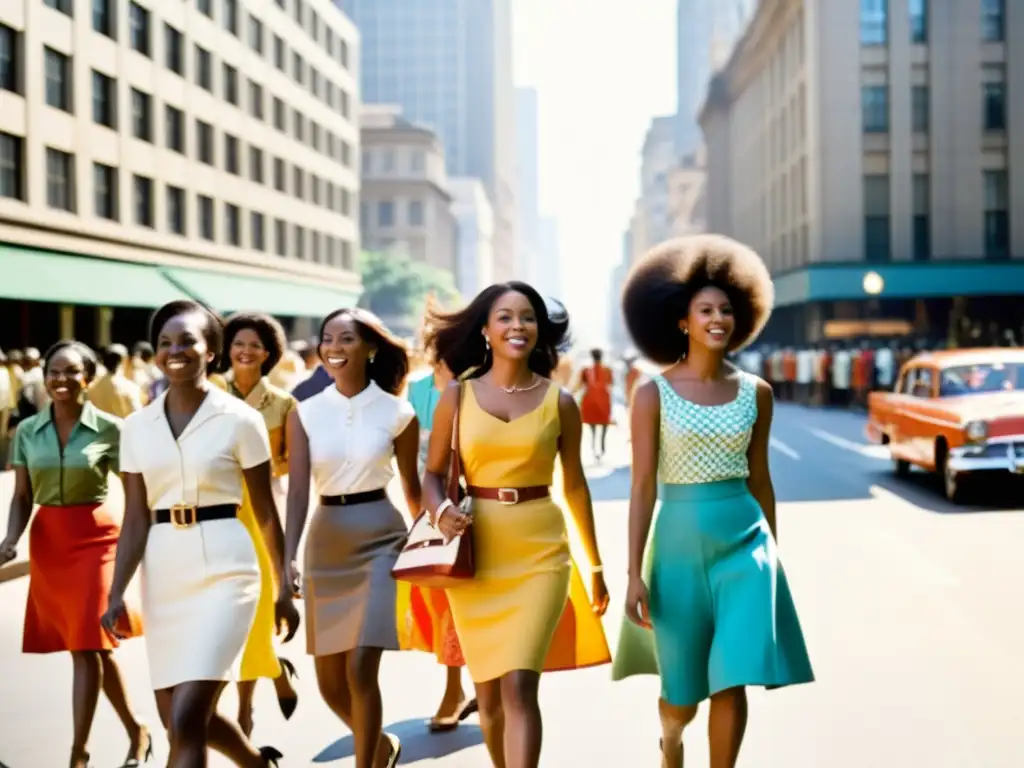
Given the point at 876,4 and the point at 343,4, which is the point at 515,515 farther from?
the point at 343,4

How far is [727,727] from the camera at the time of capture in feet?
15.9

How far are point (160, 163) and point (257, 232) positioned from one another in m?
12.9

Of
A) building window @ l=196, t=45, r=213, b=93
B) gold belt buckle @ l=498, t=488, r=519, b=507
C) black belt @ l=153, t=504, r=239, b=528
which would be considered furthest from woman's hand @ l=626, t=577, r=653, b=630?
building window @ l=196, t=45, r=213, b=93

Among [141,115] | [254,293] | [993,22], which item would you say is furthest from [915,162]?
[141,115]

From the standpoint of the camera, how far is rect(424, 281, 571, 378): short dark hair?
5.61m

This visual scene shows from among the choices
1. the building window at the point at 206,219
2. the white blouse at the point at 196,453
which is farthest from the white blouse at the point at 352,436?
the building window at the point at 206,219

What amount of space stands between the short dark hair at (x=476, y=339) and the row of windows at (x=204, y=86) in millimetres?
30178

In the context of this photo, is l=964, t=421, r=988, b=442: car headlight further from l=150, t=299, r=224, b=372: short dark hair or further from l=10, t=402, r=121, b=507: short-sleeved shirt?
l=150, t=299, r=224, b=372: short dark hair

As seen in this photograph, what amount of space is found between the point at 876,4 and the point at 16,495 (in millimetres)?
52399

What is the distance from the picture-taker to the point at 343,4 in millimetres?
176375

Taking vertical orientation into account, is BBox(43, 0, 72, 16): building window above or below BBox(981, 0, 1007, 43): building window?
below

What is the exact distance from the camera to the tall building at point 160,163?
34.6 metres

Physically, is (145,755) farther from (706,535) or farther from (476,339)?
(706,535)

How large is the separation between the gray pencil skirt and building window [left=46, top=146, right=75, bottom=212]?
106 feet
